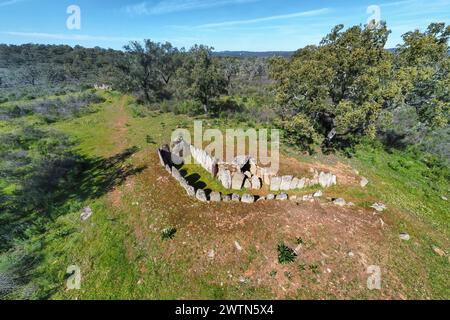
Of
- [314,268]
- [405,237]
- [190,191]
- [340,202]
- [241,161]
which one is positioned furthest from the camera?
[241,161]

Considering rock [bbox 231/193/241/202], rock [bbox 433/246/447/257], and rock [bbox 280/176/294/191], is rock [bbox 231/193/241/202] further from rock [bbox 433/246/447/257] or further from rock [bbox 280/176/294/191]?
rock [bbox 433/246/447/257]

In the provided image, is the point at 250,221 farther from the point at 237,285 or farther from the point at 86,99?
the point at 86,99

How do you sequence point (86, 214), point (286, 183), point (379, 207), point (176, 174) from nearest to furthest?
point (379, 207), point (86, 214), point (286, 183), point (176, 174)

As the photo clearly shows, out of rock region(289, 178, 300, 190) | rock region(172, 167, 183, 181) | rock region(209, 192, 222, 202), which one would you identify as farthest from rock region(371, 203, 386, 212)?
rock region(172, 167, 183, 181)

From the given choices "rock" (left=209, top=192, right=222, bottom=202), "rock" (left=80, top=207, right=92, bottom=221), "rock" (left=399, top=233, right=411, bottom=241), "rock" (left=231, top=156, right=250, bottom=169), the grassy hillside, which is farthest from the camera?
"rock" (left=231, top=156, right=250, bottom=169)

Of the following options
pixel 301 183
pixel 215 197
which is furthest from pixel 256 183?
pixel 215 197

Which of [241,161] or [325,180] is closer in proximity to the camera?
[325,180]

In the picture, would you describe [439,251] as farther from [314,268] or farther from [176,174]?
[176,174]
